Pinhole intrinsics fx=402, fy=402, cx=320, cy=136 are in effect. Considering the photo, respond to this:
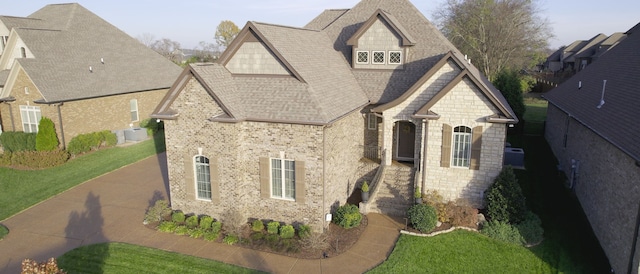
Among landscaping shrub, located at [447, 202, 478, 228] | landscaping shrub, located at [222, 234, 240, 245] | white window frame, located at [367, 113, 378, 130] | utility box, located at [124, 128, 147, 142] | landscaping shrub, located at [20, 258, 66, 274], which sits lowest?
landscaping shrub, located at [222, 234, 240, 245]

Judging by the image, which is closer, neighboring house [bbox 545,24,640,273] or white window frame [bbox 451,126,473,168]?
neighboring house [bbox 545,24,640,273]

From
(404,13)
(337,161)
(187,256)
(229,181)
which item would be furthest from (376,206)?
(404,13)

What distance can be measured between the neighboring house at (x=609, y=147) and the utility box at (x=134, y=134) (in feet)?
91.0

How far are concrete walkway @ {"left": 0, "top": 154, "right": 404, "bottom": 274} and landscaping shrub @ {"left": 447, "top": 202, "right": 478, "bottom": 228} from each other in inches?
90.7

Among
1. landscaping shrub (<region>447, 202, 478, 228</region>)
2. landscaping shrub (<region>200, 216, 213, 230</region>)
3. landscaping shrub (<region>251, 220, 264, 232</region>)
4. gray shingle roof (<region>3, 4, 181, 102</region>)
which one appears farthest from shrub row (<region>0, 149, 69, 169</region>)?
landscaping shrub (<region>447, 202, 478, 228</region>)

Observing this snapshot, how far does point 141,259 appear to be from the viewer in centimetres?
1410

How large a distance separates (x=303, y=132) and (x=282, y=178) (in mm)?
2132

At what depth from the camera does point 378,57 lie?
21531 millimetres

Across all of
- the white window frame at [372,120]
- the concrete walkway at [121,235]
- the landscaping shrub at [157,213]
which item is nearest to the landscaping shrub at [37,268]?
the concrete walkway at [121,235]

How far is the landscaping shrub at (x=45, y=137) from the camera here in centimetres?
2520

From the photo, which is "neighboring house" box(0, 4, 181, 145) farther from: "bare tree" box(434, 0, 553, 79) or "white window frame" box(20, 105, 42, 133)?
"bare tree" box(434, 0, 553, 79)

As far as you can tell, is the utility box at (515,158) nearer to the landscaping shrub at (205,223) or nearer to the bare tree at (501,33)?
the landscaping shrub at (205,223)

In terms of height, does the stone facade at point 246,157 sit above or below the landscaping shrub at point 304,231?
above

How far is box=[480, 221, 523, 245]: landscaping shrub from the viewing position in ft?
49.0
